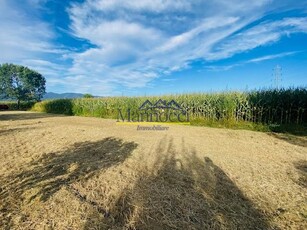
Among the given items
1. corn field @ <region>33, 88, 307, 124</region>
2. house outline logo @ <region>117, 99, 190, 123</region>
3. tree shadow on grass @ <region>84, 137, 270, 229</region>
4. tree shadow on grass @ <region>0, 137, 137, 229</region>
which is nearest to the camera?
tree shadow on grass @ <region>84, 137, 270, 229</region>

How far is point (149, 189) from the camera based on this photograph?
285 cm

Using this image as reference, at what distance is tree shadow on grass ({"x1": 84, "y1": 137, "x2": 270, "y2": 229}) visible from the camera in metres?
2.09

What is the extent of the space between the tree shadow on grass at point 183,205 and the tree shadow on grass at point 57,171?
102cm

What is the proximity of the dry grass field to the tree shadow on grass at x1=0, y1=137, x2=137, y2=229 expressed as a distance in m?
0.01

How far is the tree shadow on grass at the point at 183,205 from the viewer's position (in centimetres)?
209

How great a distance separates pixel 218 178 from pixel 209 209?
1029 millimetres

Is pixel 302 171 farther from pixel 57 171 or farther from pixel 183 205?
pixel 57 171

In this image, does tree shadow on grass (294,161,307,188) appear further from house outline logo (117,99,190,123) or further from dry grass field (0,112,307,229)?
house outline logo (117,99,190,123)

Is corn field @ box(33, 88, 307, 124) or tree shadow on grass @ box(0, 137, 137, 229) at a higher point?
corn field @ box(33, 88, 307, 124)

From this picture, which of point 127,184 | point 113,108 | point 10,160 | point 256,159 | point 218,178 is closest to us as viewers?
point 127,184

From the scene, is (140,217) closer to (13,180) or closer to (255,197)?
(255,197)

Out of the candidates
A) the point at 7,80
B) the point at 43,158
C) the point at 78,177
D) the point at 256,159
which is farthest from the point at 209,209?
the point at 7,80

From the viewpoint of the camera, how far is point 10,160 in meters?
3.97

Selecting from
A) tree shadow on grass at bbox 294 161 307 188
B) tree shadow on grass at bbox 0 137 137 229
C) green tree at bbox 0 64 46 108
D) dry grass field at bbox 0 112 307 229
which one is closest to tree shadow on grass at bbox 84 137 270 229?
dry grass field at bbox 0 112 307 229
